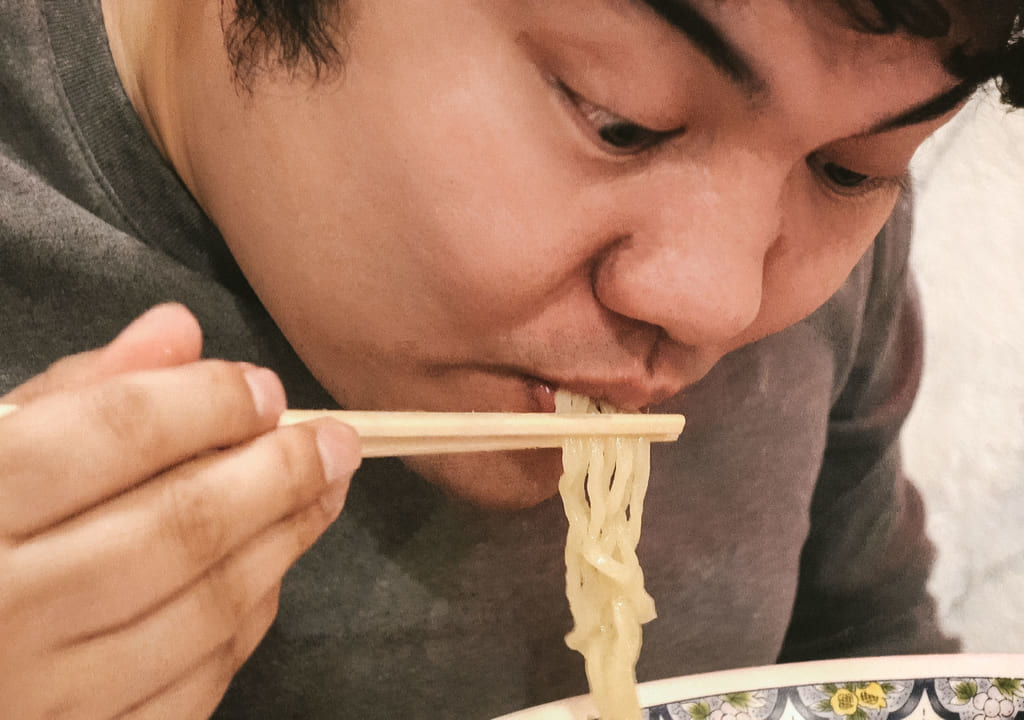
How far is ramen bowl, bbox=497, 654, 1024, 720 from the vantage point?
2.88 feet

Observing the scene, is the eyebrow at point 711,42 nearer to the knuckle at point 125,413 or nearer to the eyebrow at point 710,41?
A: the eyebrow at point 710,41

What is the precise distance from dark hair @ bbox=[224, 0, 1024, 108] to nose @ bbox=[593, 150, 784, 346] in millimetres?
163

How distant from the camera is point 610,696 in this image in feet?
2.78

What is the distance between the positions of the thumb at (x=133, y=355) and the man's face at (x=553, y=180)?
244mm

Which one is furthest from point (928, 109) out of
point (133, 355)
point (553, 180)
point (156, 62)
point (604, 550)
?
point (156, 62)

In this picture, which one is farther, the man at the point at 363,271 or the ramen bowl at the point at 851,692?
the ramen bowl at the point at 851,692

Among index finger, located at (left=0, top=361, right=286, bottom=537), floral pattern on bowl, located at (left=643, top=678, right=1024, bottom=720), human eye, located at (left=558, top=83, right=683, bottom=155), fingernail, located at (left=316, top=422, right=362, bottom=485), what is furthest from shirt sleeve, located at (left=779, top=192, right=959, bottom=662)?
index finger, located at (left=0, top=361, right=286, bottom=537)

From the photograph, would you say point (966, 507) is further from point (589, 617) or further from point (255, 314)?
point (255, 314)

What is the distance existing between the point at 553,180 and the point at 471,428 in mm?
257

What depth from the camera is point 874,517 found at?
179 centimetres

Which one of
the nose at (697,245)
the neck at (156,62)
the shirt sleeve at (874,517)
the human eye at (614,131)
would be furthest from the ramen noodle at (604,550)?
the shirt sleeve at (874,517)

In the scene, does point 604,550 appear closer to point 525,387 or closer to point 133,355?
point 525,387

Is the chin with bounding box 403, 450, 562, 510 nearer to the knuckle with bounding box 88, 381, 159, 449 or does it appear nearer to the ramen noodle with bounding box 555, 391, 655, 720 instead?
the ramen noodle with bounding box 555, 391, 655, 720

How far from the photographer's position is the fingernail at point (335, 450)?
1.90ft
